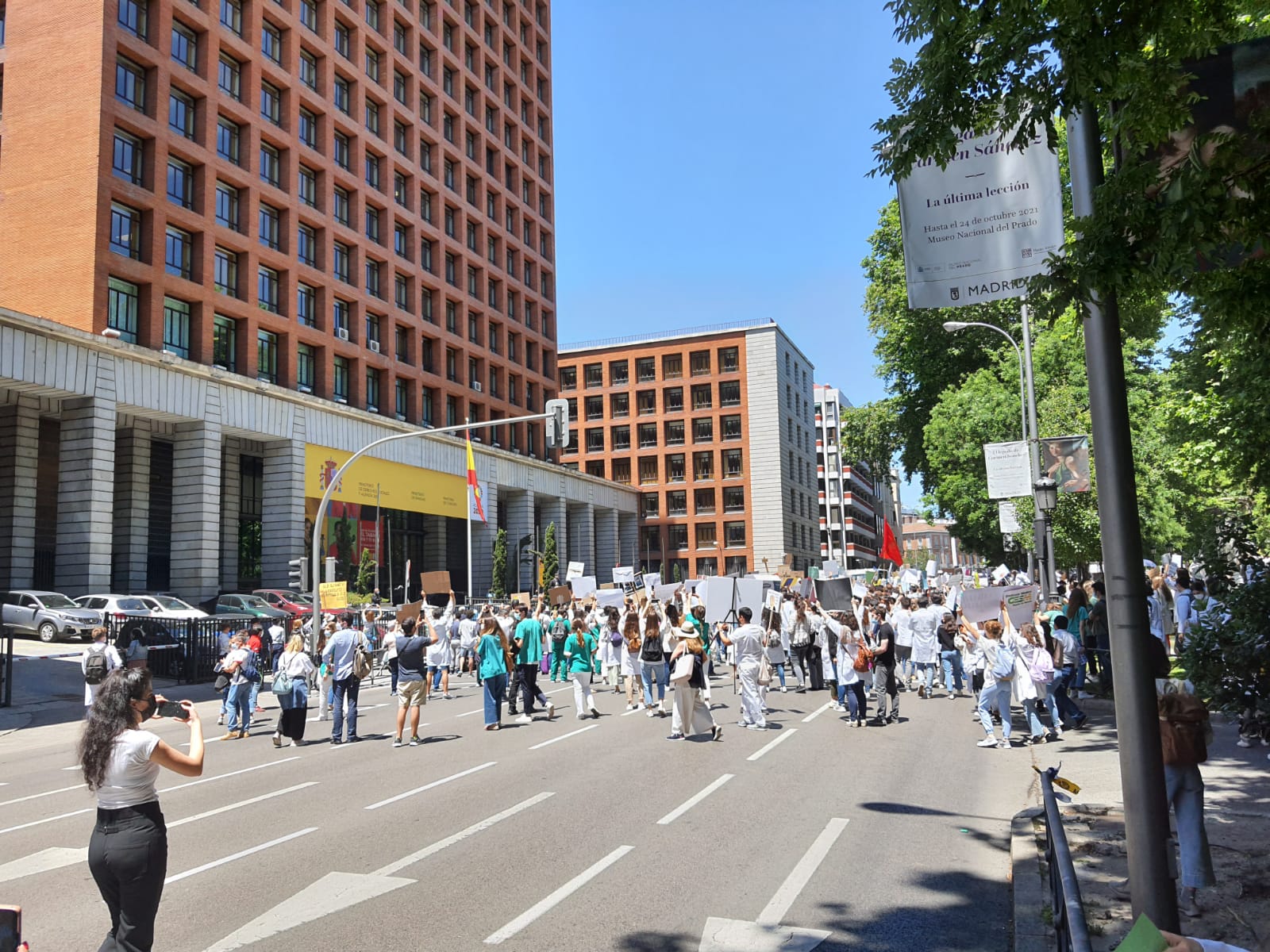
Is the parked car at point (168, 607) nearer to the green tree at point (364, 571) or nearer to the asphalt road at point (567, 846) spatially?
the green tree at point (364, 571)

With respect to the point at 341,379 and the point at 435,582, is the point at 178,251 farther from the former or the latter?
the point at 435,582

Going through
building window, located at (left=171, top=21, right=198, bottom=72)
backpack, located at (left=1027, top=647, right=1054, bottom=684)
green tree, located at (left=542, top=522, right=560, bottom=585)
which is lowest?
backpack, located at (left=1027, top=647, right=1054, bottom=684)

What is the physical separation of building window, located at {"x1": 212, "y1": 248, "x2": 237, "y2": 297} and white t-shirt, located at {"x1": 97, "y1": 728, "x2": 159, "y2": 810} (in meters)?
36.9

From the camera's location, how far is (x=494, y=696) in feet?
51.0

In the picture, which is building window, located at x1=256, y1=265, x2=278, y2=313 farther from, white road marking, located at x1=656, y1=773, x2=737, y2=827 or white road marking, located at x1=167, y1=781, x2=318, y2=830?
white road marking, located at x1=656, y1=773, x2=737, y2=827

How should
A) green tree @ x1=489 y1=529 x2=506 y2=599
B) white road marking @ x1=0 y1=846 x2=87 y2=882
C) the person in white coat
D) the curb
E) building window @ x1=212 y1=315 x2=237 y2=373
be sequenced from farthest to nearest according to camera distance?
green tree @ x1=489 y1=529 x2=506 y2=599 < building window @ x1=212 y1=315 x2=237 y2=373 < the person in white coat < white road marking @ x1=0 y1=846 x2=87 y2=882 < the curb

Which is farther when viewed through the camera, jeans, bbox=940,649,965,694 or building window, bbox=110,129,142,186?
building window, bbox=110,129,142,186

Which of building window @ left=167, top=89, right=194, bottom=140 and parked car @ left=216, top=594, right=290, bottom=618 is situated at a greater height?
building window @ left=167, top=89, right=194, bottom=140

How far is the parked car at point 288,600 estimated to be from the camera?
114ft

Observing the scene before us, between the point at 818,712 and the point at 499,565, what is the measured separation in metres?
40.1

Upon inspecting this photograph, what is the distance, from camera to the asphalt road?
608 cm

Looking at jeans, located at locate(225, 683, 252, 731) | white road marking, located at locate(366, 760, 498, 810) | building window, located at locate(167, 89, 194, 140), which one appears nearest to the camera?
white road marking, located at locate(366, 760, 498, 810)

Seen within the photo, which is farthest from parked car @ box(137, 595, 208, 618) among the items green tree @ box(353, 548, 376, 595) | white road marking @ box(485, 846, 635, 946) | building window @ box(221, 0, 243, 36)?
white road marking @ box(485, 846, 635, 946)

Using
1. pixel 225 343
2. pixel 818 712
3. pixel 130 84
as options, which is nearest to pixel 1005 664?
pixel 818 712
